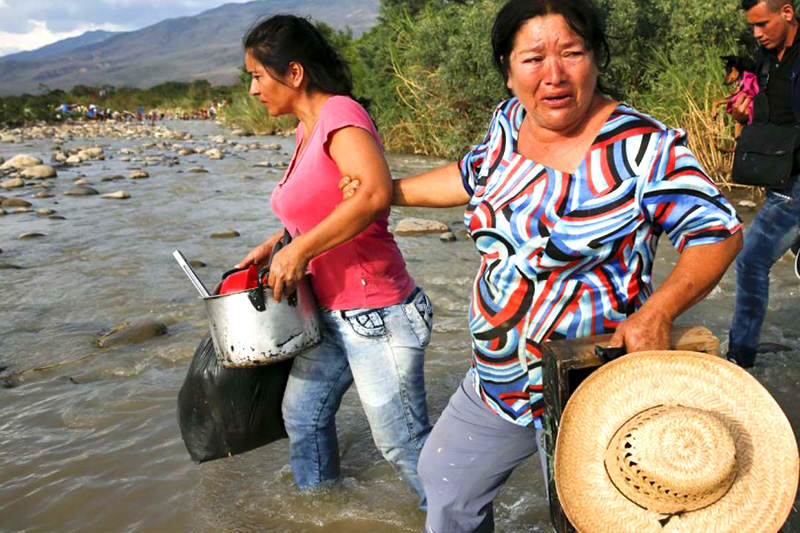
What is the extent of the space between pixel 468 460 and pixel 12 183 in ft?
42.4

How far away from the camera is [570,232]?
173 centimetres

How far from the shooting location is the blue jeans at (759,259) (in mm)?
3504

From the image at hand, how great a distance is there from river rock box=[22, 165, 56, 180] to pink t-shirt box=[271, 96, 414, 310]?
1325 cm

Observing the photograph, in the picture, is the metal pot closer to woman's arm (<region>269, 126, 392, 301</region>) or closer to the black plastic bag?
woman's arm (<region>269, 126, 392, 301</region>)

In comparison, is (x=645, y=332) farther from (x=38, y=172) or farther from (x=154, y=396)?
(x=38, y=172)

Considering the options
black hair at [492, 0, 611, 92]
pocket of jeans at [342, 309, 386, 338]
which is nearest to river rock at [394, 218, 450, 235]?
pocket of jeans at [342, 309, 386, 338]

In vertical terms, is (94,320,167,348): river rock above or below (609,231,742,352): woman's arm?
below

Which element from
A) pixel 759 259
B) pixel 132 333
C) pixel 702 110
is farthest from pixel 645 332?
pixel 702 110

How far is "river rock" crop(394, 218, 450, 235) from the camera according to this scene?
8023mm

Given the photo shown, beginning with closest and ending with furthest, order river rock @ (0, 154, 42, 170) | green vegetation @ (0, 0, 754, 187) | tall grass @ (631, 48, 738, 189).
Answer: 1. tall grass @ (631, 48, 738, 189)
2. green vegetation @ (0, 0, 754, 187)
3. river rock @ (0, 154, 42, 170)

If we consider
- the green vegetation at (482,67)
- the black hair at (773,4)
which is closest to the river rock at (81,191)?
the green vegetation at (482,67)

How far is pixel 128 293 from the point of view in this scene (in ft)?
20.2

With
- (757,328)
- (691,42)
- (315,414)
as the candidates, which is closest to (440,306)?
(757,328)

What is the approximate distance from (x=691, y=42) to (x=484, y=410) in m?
8.45
